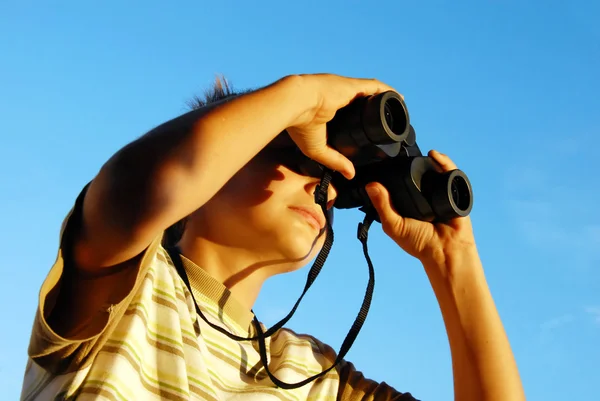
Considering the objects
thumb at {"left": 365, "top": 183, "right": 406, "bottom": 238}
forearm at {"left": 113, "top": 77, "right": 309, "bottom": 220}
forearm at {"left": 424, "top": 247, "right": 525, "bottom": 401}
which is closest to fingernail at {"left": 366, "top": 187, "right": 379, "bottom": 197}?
thumb at {"left": 365, "top": 183, "right": 406, "bottom": 238}

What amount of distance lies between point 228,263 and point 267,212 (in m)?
0.18

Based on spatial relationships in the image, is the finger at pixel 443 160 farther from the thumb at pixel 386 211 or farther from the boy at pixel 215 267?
the thumb at pixel 386 211

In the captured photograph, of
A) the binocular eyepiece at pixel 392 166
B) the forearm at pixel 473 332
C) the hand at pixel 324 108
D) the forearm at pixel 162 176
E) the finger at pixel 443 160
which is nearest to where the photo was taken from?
the forearm at pixel 162 176

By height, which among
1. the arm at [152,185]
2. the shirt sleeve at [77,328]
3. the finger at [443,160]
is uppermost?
the finger at [443,160]

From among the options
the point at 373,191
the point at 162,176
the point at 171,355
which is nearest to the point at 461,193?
the point at 373,191

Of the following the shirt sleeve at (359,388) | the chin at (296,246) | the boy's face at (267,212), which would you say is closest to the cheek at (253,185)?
the boy's face at (267,212)

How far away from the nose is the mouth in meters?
0.05

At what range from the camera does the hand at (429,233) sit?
1980 millimetres

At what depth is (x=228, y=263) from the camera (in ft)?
6.31

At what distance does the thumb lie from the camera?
195cm

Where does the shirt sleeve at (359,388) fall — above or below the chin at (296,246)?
below

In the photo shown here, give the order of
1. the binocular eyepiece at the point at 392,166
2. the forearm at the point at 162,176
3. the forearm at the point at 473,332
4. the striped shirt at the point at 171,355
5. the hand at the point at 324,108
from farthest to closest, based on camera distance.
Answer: the forearm at the point at 473,332, the binocular eyepiece at the point at 392,166, the hand at the point at 324,108, the striped shirt at the point at 171,355, the forearm at the point at 162,176

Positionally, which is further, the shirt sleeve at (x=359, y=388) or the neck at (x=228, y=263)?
the shirt sleeve at (x=359, y=388)

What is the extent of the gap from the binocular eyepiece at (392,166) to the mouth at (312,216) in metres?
0.10
